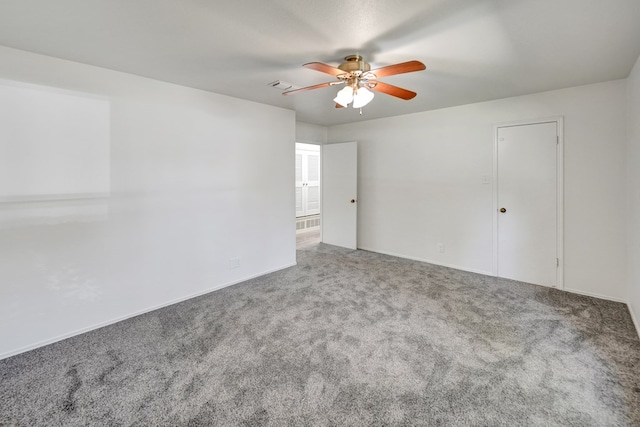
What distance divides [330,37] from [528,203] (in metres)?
3.05

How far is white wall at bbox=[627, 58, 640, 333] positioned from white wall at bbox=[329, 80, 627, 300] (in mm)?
246

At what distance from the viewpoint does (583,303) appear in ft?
9.75

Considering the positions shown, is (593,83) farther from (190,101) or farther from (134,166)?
(134,166)

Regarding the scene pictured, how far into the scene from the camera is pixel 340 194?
17.6 ft

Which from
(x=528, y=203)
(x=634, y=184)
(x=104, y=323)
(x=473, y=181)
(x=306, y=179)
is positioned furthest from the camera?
(x=306, y=179)

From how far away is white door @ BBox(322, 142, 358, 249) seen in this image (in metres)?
5.15

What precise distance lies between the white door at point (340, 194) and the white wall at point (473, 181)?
15 centimetres

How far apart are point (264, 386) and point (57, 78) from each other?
2839 millimetres

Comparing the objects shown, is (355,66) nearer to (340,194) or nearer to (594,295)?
(340,194)

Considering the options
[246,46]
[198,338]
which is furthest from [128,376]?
[246,46]

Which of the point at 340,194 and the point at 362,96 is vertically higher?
the point at 362,96

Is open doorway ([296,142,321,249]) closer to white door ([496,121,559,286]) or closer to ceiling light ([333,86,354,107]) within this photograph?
white door ([496,121,559,286])

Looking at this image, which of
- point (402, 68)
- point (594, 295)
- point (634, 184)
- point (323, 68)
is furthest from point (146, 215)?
point (594, 295)

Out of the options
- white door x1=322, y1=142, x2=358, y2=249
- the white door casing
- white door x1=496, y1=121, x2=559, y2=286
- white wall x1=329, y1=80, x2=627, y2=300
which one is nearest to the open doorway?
the white door casing
